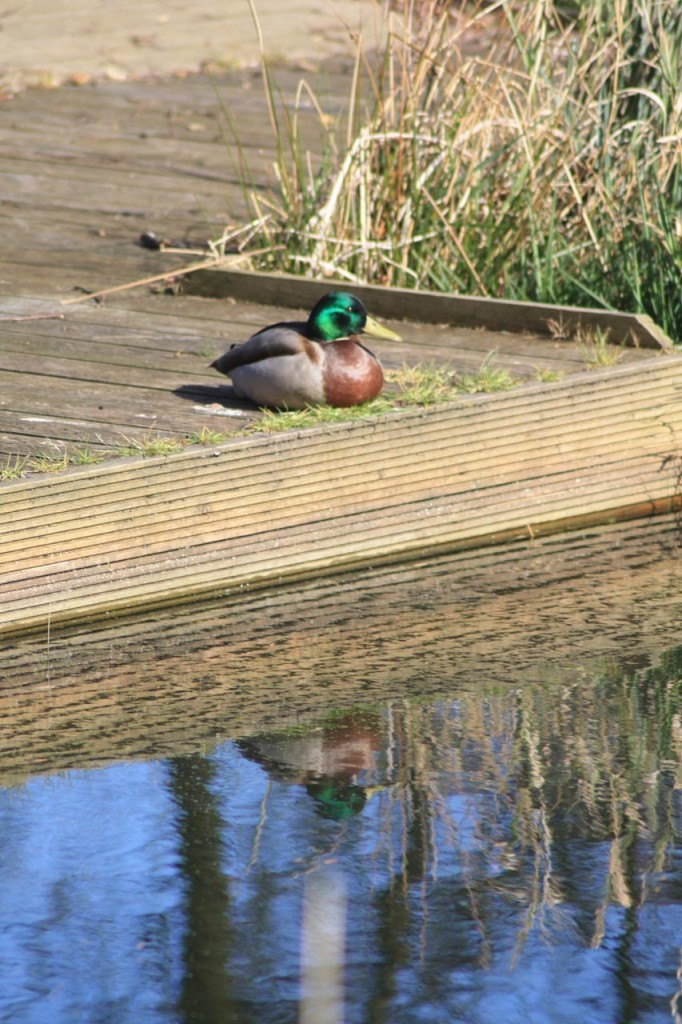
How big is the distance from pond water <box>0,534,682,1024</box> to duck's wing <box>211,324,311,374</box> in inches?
27.3

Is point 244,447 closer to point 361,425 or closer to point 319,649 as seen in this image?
point 361,425

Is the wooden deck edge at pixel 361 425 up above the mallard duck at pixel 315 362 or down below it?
below

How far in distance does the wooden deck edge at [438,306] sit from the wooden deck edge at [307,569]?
0.58 m

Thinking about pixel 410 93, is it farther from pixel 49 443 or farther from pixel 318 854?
pixel 318 854

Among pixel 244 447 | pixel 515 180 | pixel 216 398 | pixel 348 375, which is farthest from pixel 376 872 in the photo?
pixel 515 180

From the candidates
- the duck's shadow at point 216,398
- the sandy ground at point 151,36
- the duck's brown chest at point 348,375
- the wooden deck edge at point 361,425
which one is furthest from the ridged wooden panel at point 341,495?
the sandy ground at point 151,36

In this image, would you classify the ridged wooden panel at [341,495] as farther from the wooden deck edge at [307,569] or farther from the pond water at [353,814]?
the pond water at [353,814]

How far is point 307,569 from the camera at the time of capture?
4.68m

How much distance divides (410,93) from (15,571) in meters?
2.95

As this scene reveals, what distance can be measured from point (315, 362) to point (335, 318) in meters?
0.16

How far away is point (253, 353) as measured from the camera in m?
4.73

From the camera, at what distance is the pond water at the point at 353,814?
2.62 meters

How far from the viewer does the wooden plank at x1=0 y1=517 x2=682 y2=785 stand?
3.65 meters

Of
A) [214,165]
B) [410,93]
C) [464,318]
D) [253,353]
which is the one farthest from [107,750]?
[214,165]
